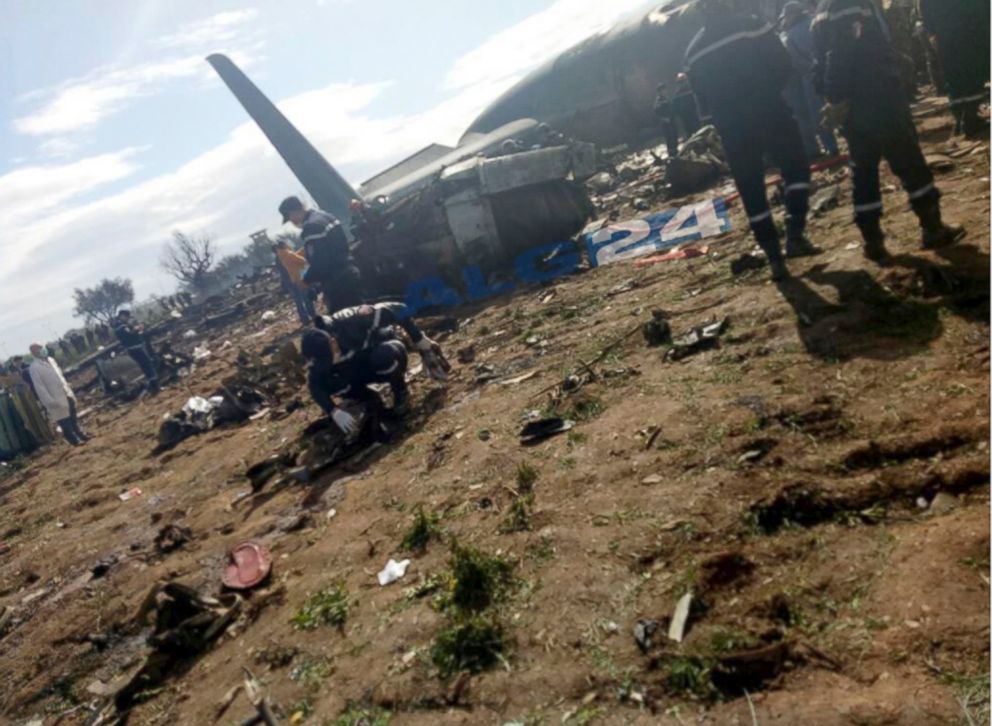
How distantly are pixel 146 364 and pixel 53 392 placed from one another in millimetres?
2644

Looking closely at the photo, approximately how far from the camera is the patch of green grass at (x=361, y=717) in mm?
2320

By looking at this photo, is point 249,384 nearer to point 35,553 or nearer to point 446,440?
point 35,553

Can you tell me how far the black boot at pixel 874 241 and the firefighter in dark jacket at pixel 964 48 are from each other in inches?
115

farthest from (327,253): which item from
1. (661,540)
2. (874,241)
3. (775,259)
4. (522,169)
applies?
(661,540)

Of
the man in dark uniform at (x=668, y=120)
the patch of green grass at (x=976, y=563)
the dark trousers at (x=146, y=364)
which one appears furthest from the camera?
the dark trousers at (x=146, y=364)

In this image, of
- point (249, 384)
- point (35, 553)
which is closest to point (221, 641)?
point (35, 553)

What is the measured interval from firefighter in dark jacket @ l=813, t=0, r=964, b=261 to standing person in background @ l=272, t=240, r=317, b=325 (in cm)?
907

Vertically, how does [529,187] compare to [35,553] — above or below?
above

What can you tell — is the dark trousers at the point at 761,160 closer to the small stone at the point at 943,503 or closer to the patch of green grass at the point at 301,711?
the small stone at the point at 943,503

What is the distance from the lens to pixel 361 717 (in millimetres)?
2365

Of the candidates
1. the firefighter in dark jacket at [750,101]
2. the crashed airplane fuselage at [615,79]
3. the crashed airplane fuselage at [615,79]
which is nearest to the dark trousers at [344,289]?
the firefighter in dark jacket at [750,101]

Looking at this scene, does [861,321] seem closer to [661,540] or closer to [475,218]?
[661,540]

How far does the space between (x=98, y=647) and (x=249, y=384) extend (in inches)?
224

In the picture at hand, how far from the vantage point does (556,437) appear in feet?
13.2
